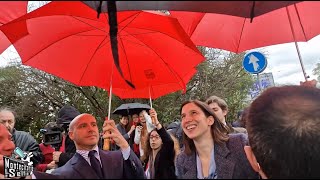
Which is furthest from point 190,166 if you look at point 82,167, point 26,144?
point 26,144

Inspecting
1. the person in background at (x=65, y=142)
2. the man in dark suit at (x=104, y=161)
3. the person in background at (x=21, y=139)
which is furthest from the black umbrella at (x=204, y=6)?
the person in background at (x=21, y=139)

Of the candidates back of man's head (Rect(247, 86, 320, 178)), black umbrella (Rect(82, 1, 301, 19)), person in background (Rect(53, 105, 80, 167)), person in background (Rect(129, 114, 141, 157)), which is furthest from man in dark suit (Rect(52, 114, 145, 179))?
person in background (Rect(129, 114, 141, 157))

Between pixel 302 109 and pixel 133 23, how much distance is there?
236 cm

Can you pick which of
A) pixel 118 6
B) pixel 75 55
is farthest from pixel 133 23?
pixel 118 6

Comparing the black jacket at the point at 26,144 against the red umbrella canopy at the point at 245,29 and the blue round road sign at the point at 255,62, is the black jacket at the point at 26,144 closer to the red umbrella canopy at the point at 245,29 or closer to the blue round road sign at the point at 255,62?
the red umbrella canopy at the point at 245,29

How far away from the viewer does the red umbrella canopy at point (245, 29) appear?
3.95m

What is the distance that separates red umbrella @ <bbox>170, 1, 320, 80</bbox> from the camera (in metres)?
3.95

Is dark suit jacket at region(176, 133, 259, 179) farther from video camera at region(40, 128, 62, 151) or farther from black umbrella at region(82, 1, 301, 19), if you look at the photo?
video camera at region(40, 128, 62, 151)

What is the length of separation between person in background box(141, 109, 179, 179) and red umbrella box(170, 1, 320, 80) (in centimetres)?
110

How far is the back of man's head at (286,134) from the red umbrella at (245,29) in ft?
7.92

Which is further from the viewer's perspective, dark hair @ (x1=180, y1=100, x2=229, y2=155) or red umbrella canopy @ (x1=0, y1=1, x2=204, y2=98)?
red umbrella canopy @ (x1=0, y1=1, x2=204, y2=98)

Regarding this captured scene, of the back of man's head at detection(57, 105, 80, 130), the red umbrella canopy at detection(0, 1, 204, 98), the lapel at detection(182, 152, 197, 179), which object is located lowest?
the lapel at detection(182, 152, 197, 179)

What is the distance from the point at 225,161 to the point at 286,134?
154cm

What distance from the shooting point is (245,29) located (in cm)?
420
